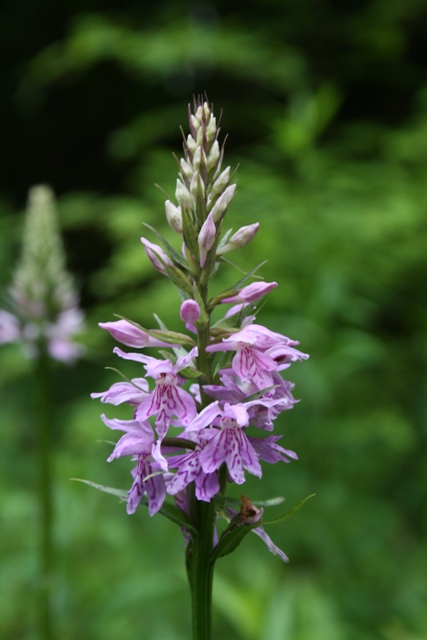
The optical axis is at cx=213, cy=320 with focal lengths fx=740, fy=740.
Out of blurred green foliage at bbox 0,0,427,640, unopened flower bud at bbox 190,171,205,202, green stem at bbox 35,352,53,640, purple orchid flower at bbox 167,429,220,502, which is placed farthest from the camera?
blurred green foliage at bbox 0,0,427,640

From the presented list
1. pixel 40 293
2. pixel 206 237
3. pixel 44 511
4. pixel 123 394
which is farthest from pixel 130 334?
pixel 40 293

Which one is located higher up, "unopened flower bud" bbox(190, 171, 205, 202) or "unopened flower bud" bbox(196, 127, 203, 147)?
"unopened flower bud" bbox(196, 127, 203, 147)

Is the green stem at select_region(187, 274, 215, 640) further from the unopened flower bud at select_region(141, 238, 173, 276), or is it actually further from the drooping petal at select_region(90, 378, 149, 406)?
the unopened flower bud at select_region(141, 238, 173, 276)

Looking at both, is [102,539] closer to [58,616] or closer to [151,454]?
[58,616]

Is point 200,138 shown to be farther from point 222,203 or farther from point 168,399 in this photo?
point 168,399

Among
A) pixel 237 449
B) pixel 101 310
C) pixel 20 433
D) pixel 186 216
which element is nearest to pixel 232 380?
pixel 237 449

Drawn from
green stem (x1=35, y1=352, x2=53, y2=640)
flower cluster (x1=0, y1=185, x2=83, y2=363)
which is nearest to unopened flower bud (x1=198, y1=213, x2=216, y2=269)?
green stem (x1=35, y1=352, x2=53, y2=640)

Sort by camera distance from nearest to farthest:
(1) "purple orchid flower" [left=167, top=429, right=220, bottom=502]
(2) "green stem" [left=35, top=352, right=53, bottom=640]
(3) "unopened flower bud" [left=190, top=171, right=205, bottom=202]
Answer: (1) "purple orchid flower" [left=167, top=429, right=220, bottom=502] → (3) "unopened flower bud" [left=190, top=171, right=205, bottom=202] → (2) "green stem" [left=35, top=352, right=53, bottom=640]
